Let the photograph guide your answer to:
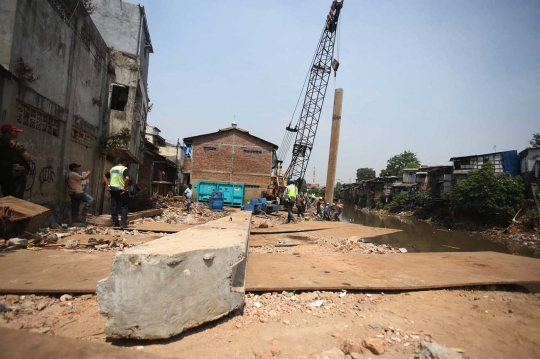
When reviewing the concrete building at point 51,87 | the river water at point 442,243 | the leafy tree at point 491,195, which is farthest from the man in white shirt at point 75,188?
the leafy tree at point 491,195

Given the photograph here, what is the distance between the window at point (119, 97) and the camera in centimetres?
911

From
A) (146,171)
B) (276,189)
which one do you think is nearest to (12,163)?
(146,171)

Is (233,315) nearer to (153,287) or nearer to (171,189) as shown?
(153,287)

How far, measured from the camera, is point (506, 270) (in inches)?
139

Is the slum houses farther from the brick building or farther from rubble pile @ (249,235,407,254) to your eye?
rubble pile @ (249,235,407,254)

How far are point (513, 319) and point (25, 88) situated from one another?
6.86 metres

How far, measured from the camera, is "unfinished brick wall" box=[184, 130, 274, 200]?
80.4 feet

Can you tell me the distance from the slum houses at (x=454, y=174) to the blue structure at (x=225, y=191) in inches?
737

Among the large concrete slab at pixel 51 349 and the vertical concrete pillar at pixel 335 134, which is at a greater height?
the vertical concrete pillar at pixel 335 134

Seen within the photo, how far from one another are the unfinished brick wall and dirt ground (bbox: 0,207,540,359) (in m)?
21.9

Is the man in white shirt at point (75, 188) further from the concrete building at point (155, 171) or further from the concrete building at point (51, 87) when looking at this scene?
the concrete building at point (155, 171)

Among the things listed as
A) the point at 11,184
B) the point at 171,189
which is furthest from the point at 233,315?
the point at 171,189

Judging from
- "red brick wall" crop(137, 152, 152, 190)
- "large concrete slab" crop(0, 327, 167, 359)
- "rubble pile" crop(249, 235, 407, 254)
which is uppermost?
"red brick wall" crop(137, 152, 152, 190)

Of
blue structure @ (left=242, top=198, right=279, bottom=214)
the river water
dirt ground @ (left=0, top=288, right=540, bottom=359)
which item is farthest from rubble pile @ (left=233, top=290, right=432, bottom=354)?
blue structure @ (left=242, top=198, right=279, bottom=214)
